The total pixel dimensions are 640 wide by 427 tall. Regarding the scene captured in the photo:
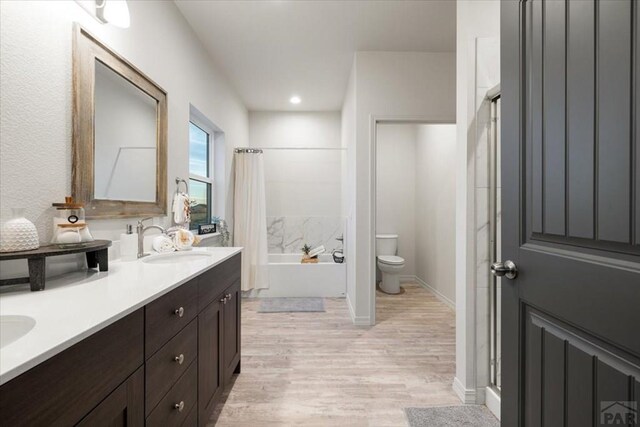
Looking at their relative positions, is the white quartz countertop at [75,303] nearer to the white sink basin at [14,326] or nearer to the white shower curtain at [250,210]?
the white sink basin at [14,326]

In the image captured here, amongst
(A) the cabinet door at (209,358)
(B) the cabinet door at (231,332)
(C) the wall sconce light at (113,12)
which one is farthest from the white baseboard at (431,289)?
(C) the wall sconce light at (113,12)

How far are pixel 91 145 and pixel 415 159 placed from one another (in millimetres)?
4051

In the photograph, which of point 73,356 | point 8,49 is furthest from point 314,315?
point 8,49

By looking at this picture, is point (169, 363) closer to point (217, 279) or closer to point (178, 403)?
point (178, 403)

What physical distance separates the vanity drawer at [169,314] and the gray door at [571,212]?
1208 millimetres

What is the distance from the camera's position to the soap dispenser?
1.58 metres

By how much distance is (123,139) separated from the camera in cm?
167

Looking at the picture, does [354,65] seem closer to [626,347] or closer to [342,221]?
[342,221]

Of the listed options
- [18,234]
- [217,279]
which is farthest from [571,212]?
[18,234]

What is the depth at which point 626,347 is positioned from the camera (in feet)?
2.19

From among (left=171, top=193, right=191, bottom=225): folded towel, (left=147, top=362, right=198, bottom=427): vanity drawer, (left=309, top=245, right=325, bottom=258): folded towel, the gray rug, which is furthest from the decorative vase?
(left=309, top=245, right=325, bottom=258): folded towel

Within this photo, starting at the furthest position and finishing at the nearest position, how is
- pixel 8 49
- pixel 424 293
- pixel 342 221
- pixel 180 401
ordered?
1. pixel 342 221
2. pixel 424 293
3. pixel 180 401
4. pixel 8 49

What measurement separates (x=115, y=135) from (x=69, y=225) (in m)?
0.63

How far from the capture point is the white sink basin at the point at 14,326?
2.40 ft
